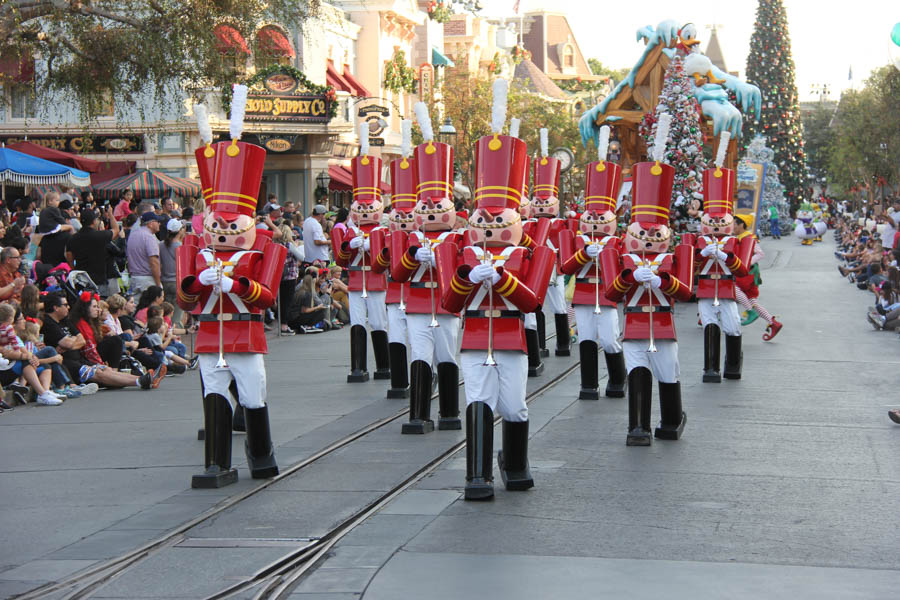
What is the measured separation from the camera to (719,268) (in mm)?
13008

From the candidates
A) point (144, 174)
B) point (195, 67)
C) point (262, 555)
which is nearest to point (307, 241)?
point (195, 67)

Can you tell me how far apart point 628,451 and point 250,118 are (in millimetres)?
25215

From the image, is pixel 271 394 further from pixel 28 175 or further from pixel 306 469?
pixel 28 175

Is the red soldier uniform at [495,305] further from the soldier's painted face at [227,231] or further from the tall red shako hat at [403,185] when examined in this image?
the tall red shako hat at [403,185]

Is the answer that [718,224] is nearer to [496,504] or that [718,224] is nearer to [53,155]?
[496,504]

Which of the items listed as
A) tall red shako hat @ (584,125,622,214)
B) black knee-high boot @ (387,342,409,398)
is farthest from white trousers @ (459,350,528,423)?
tall red shako hat @ (584,125,622,214)

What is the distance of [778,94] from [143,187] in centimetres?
4517

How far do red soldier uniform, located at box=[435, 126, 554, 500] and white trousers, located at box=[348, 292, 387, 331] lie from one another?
4857mm

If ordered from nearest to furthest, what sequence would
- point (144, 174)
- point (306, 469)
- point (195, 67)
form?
point (306, 469), point (195, 67), point (144, 174)

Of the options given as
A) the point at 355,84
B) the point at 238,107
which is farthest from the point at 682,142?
the point at 238,107

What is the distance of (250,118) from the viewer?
32906mm

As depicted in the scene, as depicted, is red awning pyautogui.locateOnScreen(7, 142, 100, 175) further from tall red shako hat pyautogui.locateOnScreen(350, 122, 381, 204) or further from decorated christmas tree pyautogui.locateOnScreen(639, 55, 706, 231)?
tall red shako hat pyautogui.locateOnScreen(350, 122, 381, 204)

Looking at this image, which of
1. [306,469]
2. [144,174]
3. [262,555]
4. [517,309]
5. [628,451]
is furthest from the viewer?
[144,174]

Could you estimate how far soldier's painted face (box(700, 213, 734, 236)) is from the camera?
42.0ft
